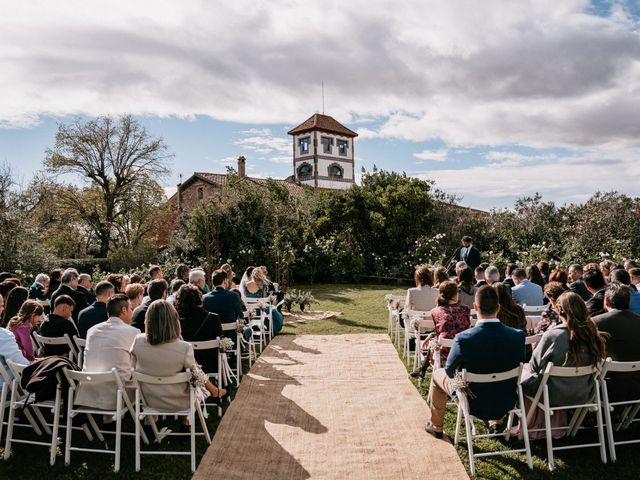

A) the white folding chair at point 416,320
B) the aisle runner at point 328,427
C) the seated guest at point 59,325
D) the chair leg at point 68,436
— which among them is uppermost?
the seated guest at point 59,325

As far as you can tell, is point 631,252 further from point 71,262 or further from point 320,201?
point 71,262

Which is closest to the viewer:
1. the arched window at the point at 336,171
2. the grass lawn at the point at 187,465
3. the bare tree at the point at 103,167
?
the grass lawn at the point at 187,465

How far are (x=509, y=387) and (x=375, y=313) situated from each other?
9.04m

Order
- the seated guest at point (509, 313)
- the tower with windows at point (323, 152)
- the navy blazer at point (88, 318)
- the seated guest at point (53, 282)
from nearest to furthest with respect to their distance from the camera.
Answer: the seated guest at point (509, 313)
the navy blazer at point (88, 318)
the seated guest at point (53, 282)
the tower with windows at point (323, 152)

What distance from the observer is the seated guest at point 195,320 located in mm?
5809

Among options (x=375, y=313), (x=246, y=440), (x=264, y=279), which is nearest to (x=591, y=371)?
(x=246, y=440)

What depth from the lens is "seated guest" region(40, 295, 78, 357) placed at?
18.9 ft

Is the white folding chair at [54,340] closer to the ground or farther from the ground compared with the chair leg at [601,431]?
farther from the ground

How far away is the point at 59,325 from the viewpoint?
5789mm

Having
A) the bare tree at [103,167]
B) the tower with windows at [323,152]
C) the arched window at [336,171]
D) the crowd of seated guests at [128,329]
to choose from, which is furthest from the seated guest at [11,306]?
the arched window at [336,171]

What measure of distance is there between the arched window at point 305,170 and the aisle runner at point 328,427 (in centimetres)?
4945

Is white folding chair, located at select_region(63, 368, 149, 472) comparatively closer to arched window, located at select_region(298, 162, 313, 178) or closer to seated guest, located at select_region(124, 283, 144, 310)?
seated guest, located at select_region(124, 283, 144, 310)

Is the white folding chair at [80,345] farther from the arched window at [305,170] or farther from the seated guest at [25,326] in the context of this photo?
the arched window at [305,170]

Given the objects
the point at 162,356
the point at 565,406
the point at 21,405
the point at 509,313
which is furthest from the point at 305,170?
the point at 565,406
